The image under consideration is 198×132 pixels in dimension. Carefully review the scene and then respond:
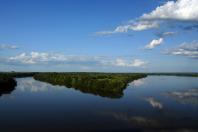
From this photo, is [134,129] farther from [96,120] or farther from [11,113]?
[11,113]

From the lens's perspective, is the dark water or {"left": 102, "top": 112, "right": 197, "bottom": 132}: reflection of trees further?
the dark water

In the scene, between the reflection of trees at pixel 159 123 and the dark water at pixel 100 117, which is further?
the dark water at pixel 100 117

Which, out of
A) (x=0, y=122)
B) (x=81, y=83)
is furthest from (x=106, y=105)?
(x=81, y=83)

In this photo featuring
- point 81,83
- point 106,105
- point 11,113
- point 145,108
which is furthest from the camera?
point 81,83

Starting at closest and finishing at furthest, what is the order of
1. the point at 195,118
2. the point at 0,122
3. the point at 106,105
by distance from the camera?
the point at 0,122, the point at 195,118, the point at 106,105

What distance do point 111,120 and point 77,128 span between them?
3.86 meters

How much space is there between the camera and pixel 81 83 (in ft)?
213

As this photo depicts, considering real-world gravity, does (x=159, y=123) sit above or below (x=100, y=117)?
below

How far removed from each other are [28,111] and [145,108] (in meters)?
11.3

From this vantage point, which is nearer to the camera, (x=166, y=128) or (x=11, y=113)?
(x=166, y=128)

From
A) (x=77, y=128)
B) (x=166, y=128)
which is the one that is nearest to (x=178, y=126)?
(x=166, y=128)

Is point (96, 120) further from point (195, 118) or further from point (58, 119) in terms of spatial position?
point (195, 118)

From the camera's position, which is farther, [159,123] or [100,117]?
[100,117]

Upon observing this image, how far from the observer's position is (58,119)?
26.2m
